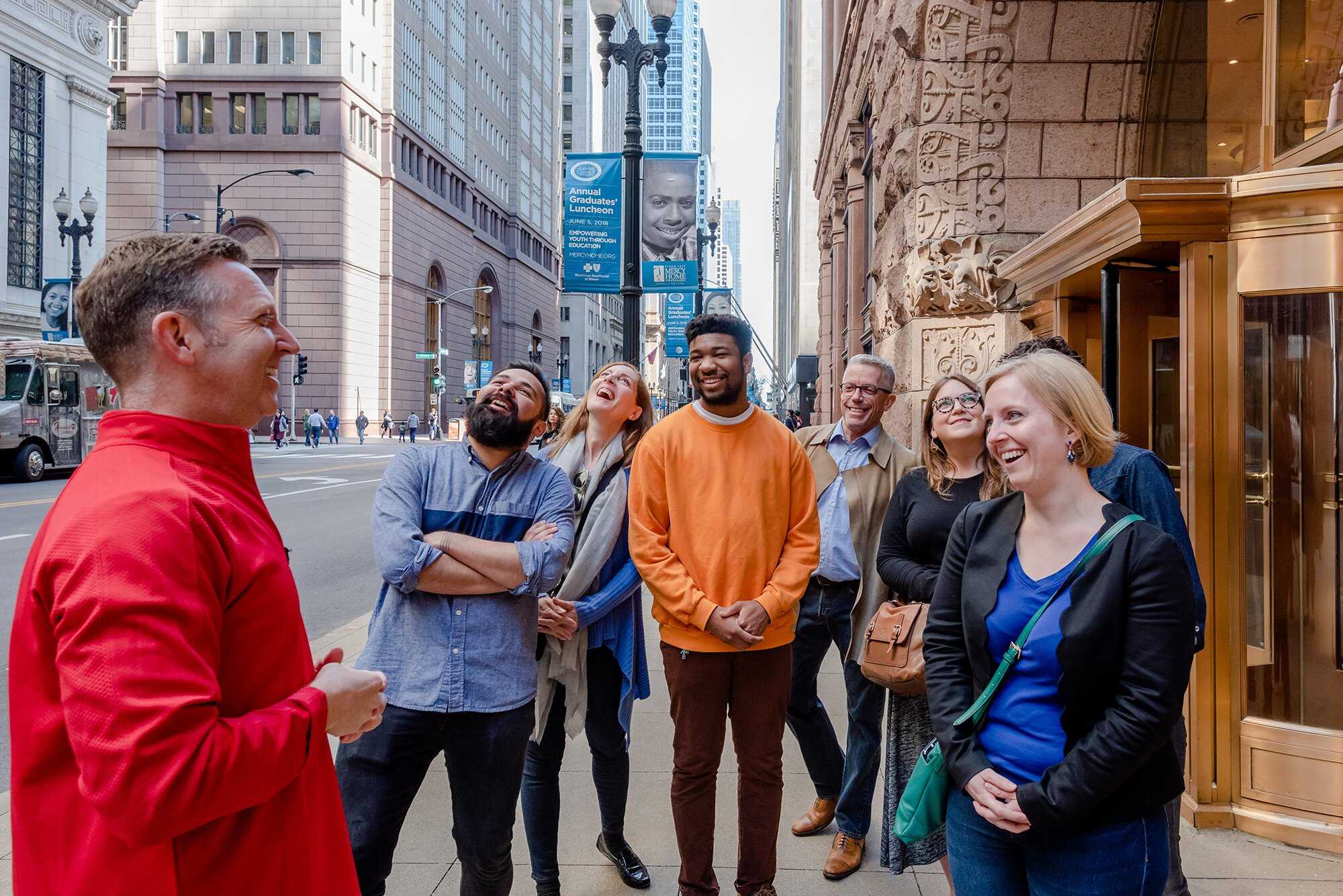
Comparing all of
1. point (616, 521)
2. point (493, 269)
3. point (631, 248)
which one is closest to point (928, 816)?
point (616, 521)

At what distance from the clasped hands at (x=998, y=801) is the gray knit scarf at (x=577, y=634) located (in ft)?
5.96

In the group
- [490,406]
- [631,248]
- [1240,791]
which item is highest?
[631,248]

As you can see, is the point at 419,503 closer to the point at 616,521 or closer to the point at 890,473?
the point at 616,521

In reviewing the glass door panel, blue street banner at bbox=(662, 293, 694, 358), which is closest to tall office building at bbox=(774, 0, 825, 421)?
blue street banner at bbox=(662, 293, 694, 358)

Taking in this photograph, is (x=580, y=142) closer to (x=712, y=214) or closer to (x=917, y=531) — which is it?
(x=712, y=214)

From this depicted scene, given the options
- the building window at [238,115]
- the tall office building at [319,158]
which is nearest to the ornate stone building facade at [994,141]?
the tall office building at [319,158]

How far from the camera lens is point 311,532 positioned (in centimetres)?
1497

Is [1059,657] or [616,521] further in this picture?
[616,521]

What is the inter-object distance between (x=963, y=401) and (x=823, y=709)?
1644 millimetres

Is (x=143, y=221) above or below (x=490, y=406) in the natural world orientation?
above

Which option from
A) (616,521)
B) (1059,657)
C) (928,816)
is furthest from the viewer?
(616,521)

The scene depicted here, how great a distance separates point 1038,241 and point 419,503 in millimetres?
4237

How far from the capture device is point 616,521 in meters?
3.92

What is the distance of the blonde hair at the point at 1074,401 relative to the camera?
93.0 inches
